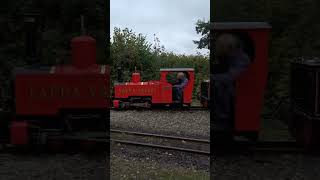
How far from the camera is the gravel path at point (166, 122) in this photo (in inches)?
408

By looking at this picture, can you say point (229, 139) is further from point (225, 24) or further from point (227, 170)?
point (225, 24)

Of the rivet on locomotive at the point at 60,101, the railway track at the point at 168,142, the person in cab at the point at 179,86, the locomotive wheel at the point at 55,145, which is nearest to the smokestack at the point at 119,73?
the person in cab at the point at 179,86

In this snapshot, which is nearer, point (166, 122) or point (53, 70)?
point (53, 70)

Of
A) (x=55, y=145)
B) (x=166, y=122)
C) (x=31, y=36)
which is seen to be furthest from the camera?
(x=166, y=122)

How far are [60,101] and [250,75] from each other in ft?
7.35

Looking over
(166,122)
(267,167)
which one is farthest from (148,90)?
(267,167)

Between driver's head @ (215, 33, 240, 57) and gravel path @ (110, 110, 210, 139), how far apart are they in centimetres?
423

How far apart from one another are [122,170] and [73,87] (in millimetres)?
1236

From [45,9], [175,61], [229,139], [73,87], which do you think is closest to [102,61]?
[73,87]

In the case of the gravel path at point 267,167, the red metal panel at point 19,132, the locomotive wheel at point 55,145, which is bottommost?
the gravel path at point 267,167

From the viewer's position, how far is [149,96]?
14.2 meters

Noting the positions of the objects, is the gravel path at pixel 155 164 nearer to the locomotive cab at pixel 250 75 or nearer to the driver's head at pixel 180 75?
the locomotive cab at pixel 250 75

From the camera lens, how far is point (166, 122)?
464 inches

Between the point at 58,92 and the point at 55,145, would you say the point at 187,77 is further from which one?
the point at 58,92
